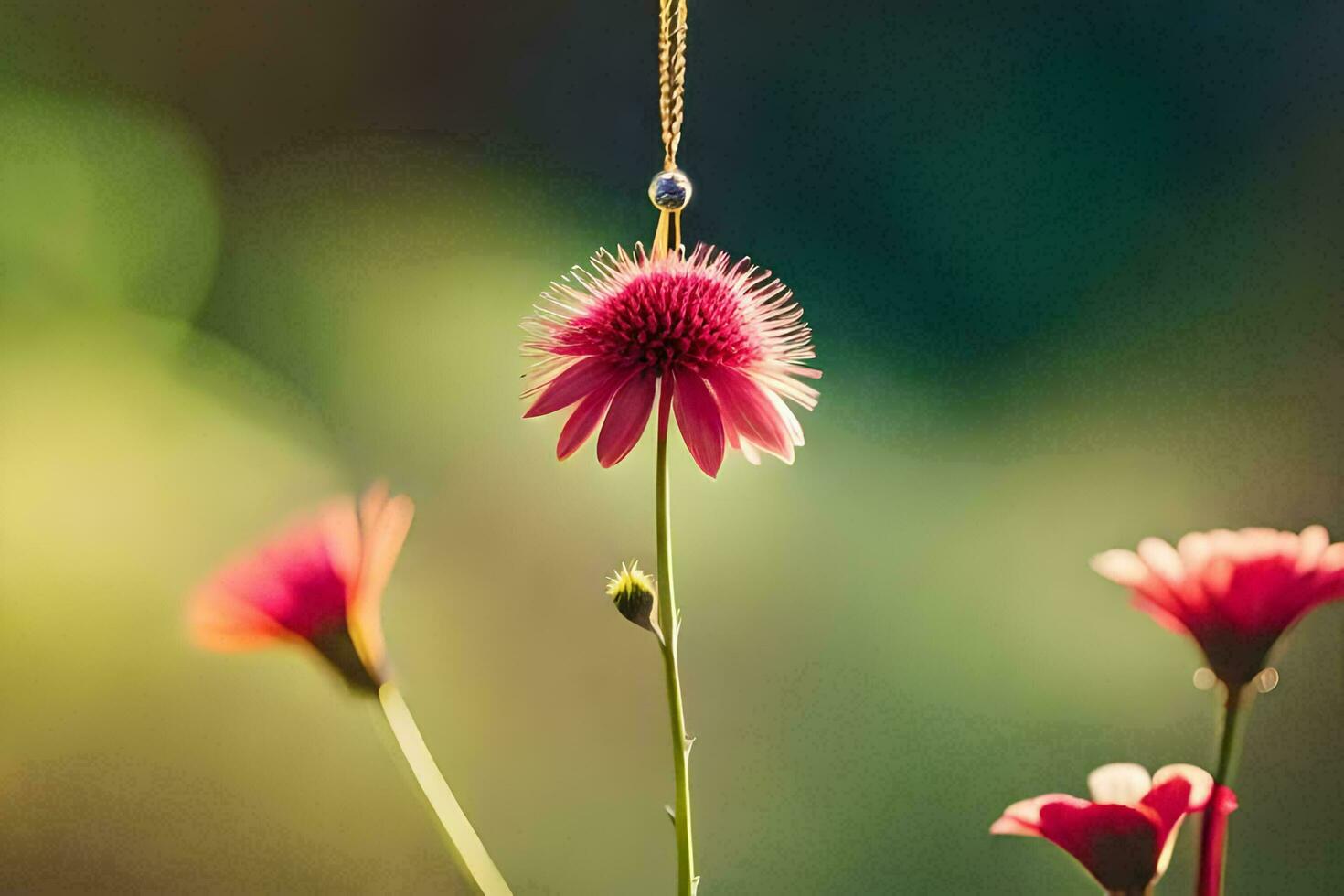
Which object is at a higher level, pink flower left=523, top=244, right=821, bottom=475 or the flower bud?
pink flower left=523, top=244, right=821, bottom=475

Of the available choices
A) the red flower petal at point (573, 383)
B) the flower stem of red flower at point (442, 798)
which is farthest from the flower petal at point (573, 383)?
the flower stem of red flower at point (442, 798)

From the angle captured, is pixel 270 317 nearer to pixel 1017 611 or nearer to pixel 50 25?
pixel 50 25

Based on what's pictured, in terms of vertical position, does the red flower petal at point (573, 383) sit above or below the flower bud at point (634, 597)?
above

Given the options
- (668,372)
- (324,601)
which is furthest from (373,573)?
(668,372)

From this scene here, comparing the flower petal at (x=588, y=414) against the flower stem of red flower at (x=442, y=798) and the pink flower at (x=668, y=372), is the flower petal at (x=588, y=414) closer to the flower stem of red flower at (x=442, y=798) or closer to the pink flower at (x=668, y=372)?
the pink flower at (x=668, y=372)

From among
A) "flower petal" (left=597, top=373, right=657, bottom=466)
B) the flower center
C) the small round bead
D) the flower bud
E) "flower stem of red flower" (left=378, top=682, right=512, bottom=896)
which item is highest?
the small round bead

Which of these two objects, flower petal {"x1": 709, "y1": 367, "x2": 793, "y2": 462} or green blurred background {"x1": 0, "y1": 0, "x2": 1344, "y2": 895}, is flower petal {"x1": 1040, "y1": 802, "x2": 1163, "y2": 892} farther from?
green blurred background {"x1": 0, "y1": 0, "x2": 1344, "y2": 895}

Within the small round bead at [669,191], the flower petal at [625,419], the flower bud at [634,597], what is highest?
the small round bead at [669,191]

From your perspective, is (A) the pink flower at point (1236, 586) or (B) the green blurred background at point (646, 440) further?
(B) the green blurred background at point (646, 440)

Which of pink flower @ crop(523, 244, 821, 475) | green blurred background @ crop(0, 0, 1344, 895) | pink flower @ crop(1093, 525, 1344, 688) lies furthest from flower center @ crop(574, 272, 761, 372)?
green blurred background @ crop(0, 0, 1344, 895)
